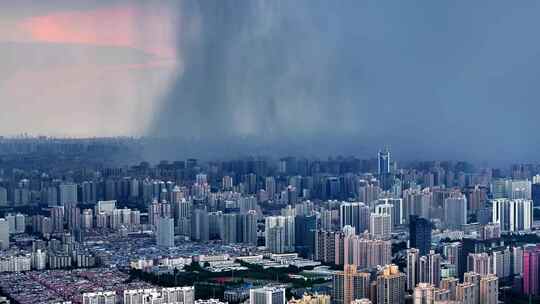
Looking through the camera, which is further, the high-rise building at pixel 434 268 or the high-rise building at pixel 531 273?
the high-rise building at pixel 531 273

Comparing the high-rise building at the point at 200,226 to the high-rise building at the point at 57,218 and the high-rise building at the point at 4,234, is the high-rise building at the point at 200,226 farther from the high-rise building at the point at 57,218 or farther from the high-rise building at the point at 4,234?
the high-rise building at the point at 4,234

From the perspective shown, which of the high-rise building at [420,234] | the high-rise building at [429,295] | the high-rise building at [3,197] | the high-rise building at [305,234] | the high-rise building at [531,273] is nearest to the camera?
the high-rise building at [429,295]

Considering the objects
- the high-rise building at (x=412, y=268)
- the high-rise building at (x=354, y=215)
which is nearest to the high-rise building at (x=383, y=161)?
the high-rise building at (x=354, y=215)

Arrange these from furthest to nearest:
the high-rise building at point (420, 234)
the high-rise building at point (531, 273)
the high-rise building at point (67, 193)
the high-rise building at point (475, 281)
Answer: the high-rise building at point (67, 193) → the high-rise building at point (420, 234) → the high-rise building at point (531, 273) → the high-rise building at point (475, 281)

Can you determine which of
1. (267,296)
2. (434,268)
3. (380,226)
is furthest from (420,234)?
(267,296)

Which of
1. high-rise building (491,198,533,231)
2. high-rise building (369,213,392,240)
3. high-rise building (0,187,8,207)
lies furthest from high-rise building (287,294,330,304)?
high-rise building (0,187,8,207)

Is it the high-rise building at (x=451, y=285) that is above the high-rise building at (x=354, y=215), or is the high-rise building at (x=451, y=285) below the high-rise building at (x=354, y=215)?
below
